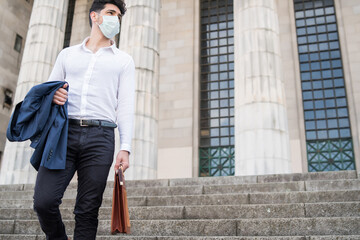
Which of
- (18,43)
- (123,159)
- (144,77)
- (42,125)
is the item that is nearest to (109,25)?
(42,125)

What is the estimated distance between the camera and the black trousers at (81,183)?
139 inches

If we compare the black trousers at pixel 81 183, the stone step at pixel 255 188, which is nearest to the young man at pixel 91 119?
the black trousers at pixel 81 183

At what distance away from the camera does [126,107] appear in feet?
13.6

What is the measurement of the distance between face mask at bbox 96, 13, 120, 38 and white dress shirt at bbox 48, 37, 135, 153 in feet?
0.53

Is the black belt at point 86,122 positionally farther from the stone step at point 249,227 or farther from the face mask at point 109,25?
the stone step at point 249,227

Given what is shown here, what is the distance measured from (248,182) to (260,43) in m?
6.71

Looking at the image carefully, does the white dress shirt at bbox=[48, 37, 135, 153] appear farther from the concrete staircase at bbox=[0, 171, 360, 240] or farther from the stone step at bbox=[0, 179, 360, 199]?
the stone step at bbox=[0, 179, 360, 199]

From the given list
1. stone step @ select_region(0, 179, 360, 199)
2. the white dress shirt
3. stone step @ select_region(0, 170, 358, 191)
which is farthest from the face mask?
stone step @ select_region(0, 170, 358, 191)

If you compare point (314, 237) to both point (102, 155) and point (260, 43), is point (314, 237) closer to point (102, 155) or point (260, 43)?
point (102, 155)

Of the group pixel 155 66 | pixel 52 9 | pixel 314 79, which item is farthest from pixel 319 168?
pixel 52 9

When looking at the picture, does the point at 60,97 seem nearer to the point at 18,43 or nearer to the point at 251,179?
the point at 251,179

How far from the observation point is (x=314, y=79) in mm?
21297

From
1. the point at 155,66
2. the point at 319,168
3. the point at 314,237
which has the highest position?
the point at 155,66

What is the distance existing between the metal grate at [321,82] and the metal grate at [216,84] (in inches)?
154
